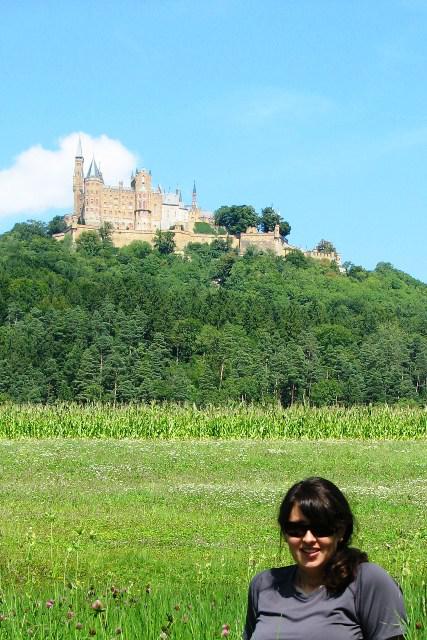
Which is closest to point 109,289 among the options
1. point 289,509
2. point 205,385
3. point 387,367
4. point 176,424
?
point 205,385

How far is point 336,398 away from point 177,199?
343 ft

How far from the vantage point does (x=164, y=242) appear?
443 feet

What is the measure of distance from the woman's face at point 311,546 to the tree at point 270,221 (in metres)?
143

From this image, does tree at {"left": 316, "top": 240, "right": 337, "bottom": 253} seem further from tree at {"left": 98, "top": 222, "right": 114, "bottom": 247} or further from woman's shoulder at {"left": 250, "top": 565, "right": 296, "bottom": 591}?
woman's shoulder at {"left": 250, "top": 565, "right": 296, "bottom": 591}

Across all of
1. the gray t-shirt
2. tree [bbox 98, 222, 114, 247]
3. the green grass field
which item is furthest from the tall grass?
tree [bbox 98, 222, 114, 247]

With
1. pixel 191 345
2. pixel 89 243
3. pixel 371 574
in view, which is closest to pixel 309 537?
pixel 371 574

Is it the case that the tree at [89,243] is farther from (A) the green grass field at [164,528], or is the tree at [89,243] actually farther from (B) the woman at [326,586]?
(B) the woman at [326,586]

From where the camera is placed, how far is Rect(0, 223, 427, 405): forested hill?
2603 inches

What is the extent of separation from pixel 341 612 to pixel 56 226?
14946 cm

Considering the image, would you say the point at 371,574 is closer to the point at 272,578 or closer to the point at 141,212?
the point at 272,578

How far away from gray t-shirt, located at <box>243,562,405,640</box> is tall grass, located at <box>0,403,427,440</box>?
27250 mm

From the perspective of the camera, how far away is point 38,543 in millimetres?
11383

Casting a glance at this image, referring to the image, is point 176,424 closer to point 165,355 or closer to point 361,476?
point 361,476

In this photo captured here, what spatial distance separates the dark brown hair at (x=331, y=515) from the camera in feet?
14.0
